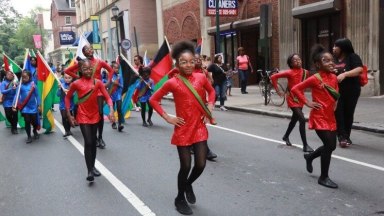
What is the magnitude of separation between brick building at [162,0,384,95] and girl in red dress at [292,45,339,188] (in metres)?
2.89

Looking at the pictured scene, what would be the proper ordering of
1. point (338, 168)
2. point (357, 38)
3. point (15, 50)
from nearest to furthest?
point (338, 168) → point (357, 38) → point (15, 50)

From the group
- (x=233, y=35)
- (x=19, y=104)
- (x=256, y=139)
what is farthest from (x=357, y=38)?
(x=19, y=104)

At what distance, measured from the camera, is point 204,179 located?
601 centimetres

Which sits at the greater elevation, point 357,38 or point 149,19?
point 149,19

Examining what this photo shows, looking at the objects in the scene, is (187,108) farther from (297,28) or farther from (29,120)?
(297,28)

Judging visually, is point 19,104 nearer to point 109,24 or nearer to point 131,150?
point 131,150

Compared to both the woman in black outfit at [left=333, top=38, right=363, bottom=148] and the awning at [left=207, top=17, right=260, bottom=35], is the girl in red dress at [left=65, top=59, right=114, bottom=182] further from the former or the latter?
the awning at [left=207, top=17, right=260, bottom=35]

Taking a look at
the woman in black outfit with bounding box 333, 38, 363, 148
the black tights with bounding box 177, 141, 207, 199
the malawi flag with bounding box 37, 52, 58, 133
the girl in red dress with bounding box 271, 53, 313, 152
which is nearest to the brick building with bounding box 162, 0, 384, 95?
the woman in black outfit with bounding box 333, 38, 363, 148

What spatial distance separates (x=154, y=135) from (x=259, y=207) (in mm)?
5303

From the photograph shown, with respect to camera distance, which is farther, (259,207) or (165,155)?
(165,155)

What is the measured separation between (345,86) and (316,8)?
828cm

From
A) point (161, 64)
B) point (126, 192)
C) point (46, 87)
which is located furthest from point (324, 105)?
point (46, 87)

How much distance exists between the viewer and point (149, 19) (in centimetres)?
3662

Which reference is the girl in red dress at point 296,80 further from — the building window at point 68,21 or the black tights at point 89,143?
the building window at point 68,21
